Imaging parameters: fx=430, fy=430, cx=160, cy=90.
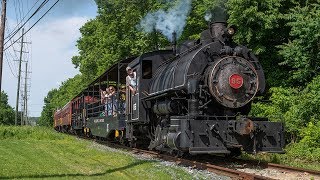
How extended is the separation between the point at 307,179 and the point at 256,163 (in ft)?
8.06

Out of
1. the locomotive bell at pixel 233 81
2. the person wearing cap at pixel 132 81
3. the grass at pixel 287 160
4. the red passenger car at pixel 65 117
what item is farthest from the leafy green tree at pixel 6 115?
the locomotive bell at pixel 233 81

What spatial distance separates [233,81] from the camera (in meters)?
10.8


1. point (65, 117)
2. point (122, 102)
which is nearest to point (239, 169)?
point (122, 102)

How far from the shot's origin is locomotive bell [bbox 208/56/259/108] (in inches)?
420

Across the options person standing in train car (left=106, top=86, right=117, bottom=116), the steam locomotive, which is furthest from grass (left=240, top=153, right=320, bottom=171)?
person standing in train car (left=106, top=86, right=117, bottom=116)

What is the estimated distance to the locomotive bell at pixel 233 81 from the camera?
1066cm

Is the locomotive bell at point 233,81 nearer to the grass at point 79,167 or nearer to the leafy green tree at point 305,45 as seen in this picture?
the grass at point 79,167

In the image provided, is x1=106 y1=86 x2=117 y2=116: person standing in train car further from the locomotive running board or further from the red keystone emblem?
the locomotive running board

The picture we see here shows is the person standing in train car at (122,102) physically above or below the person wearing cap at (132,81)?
below

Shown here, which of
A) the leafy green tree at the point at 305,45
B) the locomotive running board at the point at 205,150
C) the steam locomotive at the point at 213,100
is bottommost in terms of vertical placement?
the locomotive running board at the point at 205,150

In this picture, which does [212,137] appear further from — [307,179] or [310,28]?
[310,28]

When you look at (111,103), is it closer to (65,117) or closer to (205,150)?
(205,150)

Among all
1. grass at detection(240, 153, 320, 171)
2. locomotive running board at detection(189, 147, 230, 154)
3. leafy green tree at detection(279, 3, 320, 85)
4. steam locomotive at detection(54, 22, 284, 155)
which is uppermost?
leafy green tree at detection(279, 3, 320, 85)

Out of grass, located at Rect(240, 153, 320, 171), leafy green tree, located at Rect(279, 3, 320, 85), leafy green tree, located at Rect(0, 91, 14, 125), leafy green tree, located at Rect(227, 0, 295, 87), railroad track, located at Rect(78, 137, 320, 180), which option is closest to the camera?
railroad track, located at Rect(78, 137, 320, 180)
